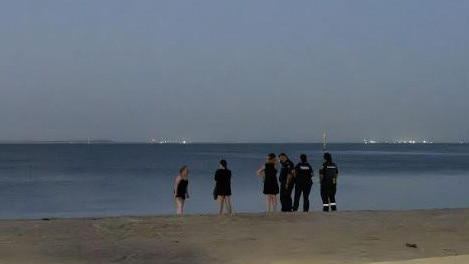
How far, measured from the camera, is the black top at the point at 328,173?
51.5ft

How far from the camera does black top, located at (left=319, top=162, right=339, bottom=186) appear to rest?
1570 centimetres

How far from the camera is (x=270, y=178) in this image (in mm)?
15844

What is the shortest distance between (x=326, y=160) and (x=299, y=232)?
330 centimetres

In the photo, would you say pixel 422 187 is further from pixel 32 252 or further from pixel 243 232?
pixel 32 252

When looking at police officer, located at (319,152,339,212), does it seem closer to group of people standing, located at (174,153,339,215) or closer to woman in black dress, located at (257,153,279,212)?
group of people standing, located at (174,153,339,215)

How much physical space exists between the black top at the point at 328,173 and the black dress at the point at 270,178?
3.57 ft

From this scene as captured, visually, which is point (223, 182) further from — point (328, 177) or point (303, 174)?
point (328, 177)

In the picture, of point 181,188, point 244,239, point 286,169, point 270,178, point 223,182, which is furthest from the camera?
point 181,188

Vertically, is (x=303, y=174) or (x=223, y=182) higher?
(x=303, y=174)

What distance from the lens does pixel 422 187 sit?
45.4 m

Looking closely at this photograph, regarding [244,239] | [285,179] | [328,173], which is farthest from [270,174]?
[244,239]

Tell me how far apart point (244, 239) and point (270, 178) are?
13.2 feet

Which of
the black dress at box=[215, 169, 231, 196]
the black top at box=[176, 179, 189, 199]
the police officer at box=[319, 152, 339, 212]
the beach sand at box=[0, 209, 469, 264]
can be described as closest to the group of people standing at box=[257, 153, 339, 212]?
the police officer at box=[319, 152, 339, 212]

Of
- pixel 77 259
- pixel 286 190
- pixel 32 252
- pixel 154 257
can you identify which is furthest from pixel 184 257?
pixel 286 190
